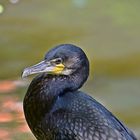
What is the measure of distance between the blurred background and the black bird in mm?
1283

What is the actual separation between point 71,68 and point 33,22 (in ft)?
16.3

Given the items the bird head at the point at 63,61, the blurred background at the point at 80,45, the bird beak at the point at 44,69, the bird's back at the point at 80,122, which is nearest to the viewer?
the bird's back at the point at 80,122

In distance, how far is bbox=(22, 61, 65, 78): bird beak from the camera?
248 inches

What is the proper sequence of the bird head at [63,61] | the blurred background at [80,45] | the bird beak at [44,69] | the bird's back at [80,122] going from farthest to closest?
the blurred background at [80,45] → the bird head at [63,61] → the bird beak at [44,69] → the bird's back at [80,122]

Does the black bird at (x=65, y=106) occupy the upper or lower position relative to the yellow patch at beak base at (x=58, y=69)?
lower

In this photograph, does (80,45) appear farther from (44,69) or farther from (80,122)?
(80,122)

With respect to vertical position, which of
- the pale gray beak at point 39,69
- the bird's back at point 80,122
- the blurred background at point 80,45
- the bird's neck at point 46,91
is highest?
the blurred background at point 80,45

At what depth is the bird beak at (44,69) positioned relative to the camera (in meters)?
6.31

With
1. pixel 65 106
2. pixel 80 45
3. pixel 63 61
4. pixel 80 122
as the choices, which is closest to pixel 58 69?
pixel 63 61

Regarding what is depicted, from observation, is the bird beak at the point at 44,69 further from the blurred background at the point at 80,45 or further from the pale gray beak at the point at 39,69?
the blurred background at the point at 80,45

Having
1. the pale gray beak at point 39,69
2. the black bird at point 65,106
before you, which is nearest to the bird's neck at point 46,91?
the black bird at point 65,106

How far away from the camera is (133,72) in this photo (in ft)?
31.4

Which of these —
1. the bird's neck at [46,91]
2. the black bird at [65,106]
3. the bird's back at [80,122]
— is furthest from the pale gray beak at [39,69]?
the bird's back at [80,122]

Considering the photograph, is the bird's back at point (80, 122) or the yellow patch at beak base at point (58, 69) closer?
the bird's back at point (80, 122)
